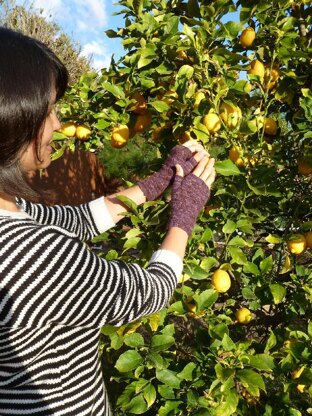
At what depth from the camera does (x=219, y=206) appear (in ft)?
5.44

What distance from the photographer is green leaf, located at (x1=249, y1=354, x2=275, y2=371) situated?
122 centimetres

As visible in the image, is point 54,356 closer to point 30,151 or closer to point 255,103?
point 30,151

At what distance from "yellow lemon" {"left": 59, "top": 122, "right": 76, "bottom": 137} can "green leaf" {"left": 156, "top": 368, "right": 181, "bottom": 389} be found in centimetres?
87

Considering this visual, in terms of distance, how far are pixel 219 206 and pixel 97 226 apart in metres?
0.46

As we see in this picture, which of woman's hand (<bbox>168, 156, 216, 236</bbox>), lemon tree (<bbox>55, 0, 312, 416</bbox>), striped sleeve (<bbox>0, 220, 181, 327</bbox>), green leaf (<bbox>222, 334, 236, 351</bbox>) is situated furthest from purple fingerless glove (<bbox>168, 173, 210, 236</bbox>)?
green leaf (<bbox>222, 334, 236, 351</bbox>)

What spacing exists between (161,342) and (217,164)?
560 mm

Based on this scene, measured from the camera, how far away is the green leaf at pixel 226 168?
132 cm

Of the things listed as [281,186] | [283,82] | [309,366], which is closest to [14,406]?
[309,366]

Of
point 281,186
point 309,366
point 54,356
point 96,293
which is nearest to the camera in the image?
point 96,293

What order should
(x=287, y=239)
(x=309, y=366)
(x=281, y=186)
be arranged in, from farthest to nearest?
1. (x=281, y=186)
2. (x=287, y=239)
3. (x=309, y=366)

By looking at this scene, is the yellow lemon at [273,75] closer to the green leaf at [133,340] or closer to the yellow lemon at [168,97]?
the yellow lemon at [168,97]

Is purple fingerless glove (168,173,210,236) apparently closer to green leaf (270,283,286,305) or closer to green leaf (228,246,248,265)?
green leaf (228,246,248,265)

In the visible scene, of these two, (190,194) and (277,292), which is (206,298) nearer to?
(277,292)

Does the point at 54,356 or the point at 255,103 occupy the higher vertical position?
the point at 255,103
